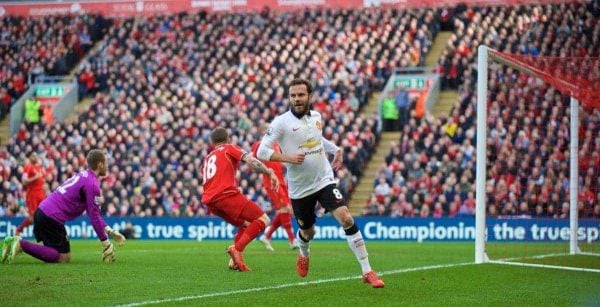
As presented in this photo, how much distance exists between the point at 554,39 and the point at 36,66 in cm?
2138

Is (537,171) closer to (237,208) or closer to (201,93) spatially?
(237,208)

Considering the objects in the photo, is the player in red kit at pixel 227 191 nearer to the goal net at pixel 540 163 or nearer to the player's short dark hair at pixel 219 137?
the player's short dark hair at pixel 219 137

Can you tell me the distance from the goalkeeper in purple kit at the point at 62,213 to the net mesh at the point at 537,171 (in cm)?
795

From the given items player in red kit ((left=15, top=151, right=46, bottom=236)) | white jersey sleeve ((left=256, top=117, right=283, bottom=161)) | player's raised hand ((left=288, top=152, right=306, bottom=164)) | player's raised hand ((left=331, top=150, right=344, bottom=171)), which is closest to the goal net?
player's raised hand ((left=331, top=150, right=344, bottom=171))

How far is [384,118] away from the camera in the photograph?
34.1m

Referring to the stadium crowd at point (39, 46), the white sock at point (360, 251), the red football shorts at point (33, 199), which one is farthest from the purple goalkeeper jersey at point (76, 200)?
the stadium crowd at point (39, 46)

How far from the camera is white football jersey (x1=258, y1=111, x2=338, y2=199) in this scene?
1225 cm

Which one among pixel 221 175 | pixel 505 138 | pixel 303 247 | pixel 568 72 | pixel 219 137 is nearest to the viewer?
pixel 303 247

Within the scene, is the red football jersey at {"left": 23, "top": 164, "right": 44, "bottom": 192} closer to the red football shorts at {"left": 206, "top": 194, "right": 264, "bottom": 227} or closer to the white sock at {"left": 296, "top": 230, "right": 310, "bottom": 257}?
the red football shorts at {"left": 206, "top": 194, "right": 264, "bottom": 227}

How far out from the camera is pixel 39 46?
42938 millimetres

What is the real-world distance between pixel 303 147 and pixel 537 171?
13437 millimetres

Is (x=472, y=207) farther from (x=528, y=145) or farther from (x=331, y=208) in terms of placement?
(x=331, y=208)

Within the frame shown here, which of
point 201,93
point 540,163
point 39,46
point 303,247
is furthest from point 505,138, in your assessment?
point 39,46

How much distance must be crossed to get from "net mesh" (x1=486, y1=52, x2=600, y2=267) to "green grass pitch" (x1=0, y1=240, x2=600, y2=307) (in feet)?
12.6
